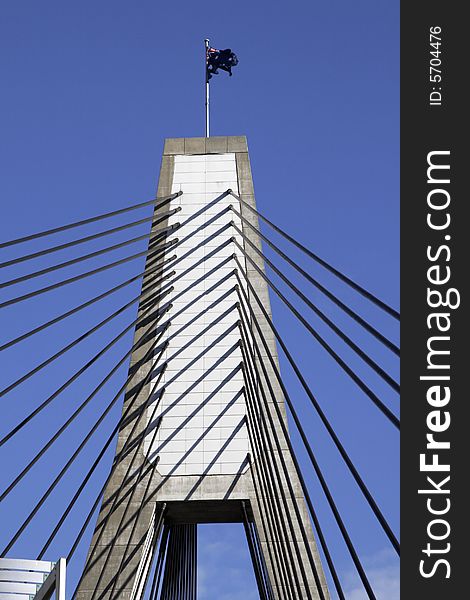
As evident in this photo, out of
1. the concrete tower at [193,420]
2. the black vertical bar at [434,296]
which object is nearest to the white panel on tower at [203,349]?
the concrete tower at [193,420]

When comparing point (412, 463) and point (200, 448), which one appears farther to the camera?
point (200, 448)

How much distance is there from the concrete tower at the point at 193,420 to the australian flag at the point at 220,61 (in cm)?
513

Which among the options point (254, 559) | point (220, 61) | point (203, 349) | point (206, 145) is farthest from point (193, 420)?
point (220, 61)

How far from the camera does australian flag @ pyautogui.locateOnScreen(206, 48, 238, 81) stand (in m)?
36.6

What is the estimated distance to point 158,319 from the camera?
31125 mm

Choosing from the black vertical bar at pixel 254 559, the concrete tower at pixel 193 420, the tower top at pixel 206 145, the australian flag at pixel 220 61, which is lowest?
the black vertical bar at pixel 254 559

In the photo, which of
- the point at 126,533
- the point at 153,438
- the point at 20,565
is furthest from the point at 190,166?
the point at 20,565

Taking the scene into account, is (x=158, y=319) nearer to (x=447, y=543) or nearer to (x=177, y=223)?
(x=177, y=223)

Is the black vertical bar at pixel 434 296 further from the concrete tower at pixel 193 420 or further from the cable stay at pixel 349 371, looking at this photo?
the concrete tower at pixel 193 420

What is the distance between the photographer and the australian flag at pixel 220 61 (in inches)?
1442

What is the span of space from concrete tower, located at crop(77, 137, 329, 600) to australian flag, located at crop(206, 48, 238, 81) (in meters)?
5.13

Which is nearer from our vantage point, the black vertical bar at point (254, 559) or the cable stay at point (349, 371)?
the cable stay at point (349, 371)

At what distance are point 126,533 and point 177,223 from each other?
300 inches

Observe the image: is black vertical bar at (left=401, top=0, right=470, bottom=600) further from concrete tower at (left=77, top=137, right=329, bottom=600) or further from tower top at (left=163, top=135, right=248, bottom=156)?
tower top at (left=163, top=135, right=248, bottom=156)
